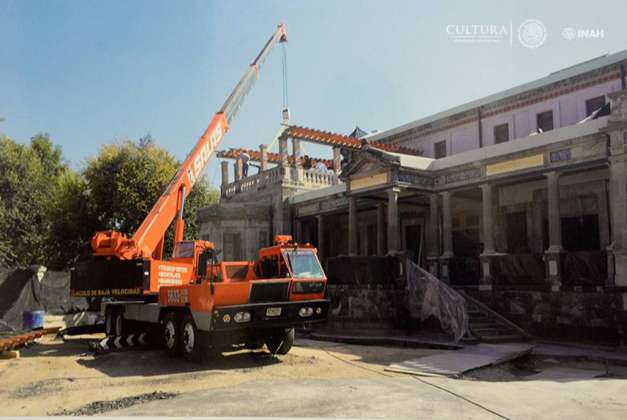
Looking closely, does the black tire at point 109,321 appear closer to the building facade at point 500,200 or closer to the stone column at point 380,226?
the building facade at point 500,200

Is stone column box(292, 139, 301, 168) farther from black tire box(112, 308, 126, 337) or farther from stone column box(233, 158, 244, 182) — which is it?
black tire box(112, 308, 126, 337)

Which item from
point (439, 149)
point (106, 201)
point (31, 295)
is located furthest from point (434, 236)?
point (106, 201)

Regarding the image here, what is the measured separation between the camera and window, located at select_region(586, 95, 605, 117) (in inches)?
773

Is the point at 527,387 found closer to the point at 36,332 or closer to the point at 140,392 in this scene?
the point at 140,392

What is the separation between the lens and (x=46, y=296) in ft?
68.0

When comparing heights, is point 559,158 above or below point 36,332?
above

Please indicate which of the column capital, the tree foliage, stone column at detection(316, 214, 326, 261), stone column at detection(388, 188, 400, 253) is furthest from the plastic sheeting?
the tree foliage

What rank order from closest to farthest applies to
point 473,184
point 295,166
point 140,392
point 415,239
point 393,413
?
point 393,413 < point 140,392 < point 473,184 < point 415,239 < point 295,166

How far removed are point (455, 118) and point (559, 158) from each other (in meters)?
9.16

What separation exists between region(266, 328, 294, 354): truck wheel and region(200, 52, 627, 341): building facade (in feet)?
23.9

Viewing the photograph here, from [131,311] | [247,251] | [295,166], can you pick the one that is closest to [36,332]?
[131,311]

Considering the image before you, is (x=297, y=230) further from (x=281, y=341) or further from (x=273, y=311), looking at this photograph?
(x=273, y=311)

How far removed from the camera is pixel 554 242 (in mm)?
15781

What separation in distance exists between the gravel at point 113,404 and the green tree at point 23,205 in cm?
2360
